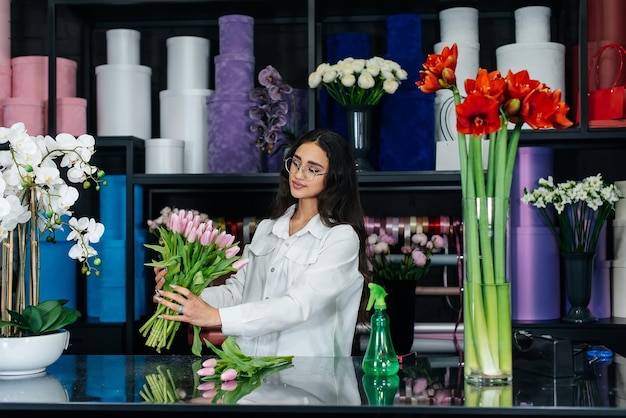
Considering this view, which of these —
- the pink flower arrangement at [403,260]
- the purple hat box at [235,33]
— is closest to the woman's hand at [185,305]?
the pink flower arrangement at [403,260]

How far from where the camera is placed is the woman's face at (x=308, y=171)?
2533mm

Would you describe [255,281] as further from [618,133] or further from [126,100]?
[618,133]

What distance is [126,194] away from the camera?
3070 millimetres

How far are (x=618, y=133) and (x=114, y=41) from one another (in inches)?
75.9

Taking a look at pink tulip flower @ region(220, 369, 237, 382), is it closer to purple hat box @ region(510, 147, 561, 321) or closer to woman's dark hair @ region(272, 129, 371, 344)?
woman's dark hair @ region(272, 129, 371, 344)

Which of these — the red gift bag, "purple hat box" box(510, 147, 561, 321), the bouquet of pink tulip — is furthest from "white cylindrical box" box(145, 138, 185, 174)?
the red gift bag

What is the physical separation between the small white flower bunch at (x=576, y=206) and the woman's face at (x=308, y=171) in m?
0.85

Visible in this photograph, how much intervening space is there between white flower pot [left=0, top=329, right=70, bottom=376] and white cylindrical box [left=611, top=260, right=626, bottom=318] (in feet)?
6.80

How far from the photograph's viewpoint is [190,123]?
127 inches

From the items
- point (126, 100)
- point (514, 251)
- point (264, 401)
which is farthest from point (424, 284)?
point (264, 401)

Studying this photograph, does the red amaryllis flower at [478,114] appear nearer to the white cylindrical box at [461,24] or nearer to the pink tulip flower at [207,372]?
the pink tulip flower at [207,372]

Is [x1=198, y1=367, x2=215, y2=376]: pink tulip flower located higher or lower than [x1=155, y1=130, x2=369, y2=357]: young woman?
lower

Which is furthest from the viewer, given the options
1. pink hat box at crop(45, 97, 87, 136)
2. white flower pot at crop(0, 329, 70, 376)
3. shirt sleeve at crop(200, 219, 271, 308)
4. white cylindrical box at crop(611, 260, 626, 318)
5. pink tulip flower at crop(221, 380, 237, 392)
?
pink hat box at crop(45, 97, 87, 136)

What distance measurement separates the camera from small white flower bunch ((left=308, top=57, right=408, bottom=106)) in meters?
2.89
